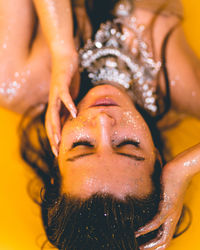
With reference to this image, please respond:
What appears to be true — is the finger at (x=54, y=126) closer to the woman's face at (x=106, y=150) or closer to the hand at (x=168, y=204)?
the woman's face at (x=106, y=150)

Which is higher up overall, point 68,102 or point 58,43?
point 58,43

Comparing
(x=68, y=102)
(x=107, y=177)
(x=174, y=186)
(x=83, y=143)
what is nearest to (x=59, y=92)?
(x=68, y=102)

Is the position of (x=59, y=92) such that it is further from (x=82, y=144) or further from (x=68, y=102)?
(x=82, y=144)

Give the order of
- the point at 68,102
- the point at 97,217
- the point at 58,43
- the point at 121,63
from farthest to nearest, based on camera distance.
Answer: the point at 121,63 < the point at 58,43 < the point at 68,102 < the point at 97,217

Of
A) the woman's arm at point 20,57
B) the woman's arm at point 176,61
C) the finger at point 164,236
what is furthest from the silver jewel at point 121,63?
the finger at point 164,236

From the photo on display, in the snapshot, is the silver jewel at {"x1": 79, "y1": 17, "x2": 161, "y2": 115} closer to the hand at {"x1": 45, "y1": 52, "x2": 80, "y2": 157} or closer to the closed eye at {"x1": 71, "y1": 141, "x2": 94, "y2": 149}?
the hand at {"x1": 45, "y1": 52, "x2": 80, "y2": 157}

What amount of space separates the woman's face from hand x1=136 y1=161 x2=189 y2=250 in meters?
0.05

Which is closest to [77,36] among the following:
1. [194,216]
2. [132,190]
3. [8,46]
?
[8,46]

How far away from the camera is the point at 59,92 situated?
3.10ft

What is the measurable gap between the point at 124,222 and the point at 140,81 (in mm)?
534

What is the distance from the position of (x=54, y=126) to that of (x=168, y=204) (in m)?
0.37

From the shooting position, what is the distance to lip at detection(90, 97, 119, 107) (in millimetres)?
896

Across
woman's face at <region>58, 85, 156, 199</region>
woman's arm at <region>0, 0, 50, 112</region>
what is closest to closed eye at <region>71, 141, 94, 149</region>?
woman's face at <region>58, 85, 156, 199</region>

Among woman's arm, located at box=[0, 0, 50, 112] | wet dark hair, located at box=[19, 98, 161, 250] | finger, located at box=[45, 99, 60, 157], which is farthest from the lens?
woman's arm, located at box=[0, 0, 50, 112]
